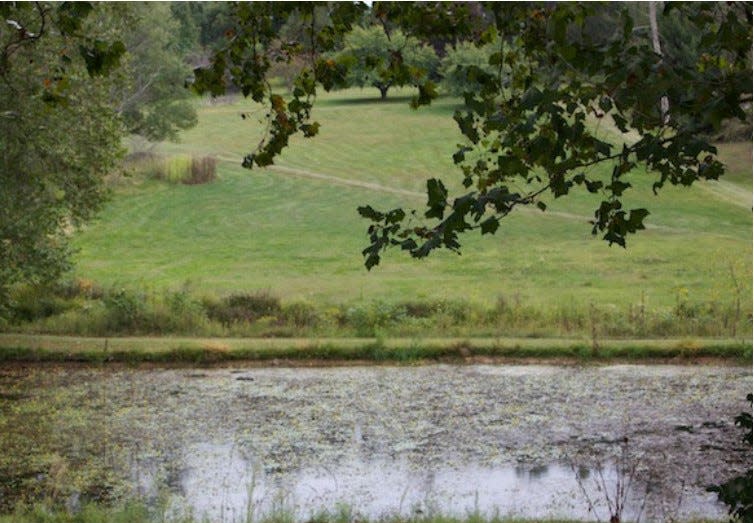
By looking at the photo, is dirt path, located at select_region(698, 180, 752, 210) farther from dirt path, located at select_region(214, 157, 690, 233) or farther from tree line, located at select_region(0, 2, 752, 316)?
tree line, located at select_region(0, 2, 752, 316)

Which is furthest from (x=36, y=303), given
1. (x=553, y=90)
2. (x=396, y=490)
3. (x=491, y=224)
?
(x=553, y=90)

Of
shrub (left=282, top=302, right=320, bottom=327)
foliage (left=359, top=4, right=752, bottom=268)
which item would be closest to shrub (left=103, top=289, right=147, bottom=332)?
shrub (left=282, top=302, right=320, bottom=327)

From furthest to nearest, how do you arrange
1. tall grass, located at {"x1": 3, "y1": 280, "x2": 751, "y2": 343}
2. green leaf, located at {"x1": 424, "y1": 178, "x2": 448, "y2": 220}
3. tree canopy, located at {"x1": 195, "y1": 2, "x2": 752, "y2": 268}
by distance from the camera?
tall grass, located at {"x1": 3, "y1": 280, "x2": 751, "y2": 343}, green leaf, located at {"x1": 424, "y1": 178, "x2": 448, "y2": 220}, tree canopy, located at {"x1": 195, "y1": 2, "x2": 752, "y2": 268}

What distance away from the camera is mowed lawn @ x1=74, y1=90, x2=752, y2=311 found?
29.2 meters

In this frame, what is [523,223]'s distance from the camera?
3850 cm

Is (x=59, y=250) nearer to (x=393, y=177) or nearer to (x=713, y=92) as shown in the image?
(x=713, y=92)

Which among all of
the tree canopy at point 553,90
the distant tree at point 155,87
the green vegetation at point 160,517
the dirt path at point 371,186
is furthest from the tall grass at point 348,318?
the distant tree at point 155,87

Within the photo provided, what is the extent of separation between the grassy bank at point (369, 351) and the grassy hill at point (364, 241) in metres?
2.63

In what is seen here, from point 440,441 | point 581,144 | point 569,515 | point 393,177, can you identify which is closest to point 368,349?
point 440,441

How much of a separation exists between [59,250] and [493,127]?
51.1 ft

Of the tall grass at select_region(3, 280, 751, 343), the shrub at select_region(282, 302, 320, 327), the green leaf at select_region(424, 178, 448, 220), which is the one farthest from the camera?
the shrub at select_region(282, 302, 320, 327)

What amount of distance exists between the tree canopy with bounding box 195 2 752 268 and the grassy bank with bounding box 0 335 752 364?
1436 cm

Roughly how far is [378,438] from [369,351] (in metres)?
5.88

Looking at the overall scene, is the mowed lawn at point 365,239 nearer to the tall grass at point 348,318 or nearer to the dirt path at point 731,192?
the dirt path at point 731,192
